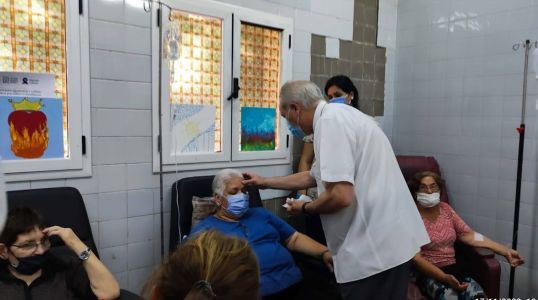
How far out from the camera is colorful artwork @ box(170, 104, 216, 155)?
237 centimetres

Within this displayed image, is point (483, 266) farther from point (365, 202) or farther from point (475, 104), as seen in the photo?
point (475, 104)

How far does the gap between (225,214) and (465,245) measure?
4.55 ft

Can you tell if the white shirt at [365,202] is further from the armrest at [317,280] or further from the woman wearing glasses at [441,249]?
the woman wearing glasses at [441,249]

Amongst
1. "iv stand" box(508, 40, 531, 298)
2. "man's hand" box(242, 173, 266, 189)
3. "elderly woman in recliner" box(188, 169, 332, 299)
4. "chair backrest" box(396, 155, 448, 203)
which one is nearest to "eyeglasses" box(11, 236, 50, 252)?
"elderly woman in recliner" box(188, 169, 332, 299)

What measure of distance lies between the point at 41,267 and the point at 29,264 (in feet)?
0.17

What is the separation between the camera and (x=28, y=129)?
1.91 meters

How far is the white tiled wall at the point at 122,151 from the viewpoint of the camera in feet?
6.82

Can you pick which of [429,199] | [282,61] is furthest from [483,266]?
[282,61]

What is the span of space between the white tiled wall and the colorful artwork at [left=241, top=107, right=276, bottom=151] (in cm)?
49

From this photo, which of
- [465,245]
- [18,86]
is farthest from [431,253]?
[18,86]

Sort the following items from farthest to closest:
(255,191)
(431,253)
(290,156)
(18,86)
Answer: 1. (290,156)
2. (255,191)
3. (431,253)
4. (18,86)

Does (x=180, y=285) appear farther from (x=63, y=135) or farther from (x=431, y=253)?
(x=431, y=253)

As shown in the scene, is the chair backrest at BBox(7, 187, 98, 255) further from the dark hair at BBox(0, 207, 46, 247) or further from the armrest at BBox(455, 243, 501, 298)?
the armrest at BBox(455, 243, 501, 298)

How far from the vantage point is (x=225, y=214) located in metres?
2.13
